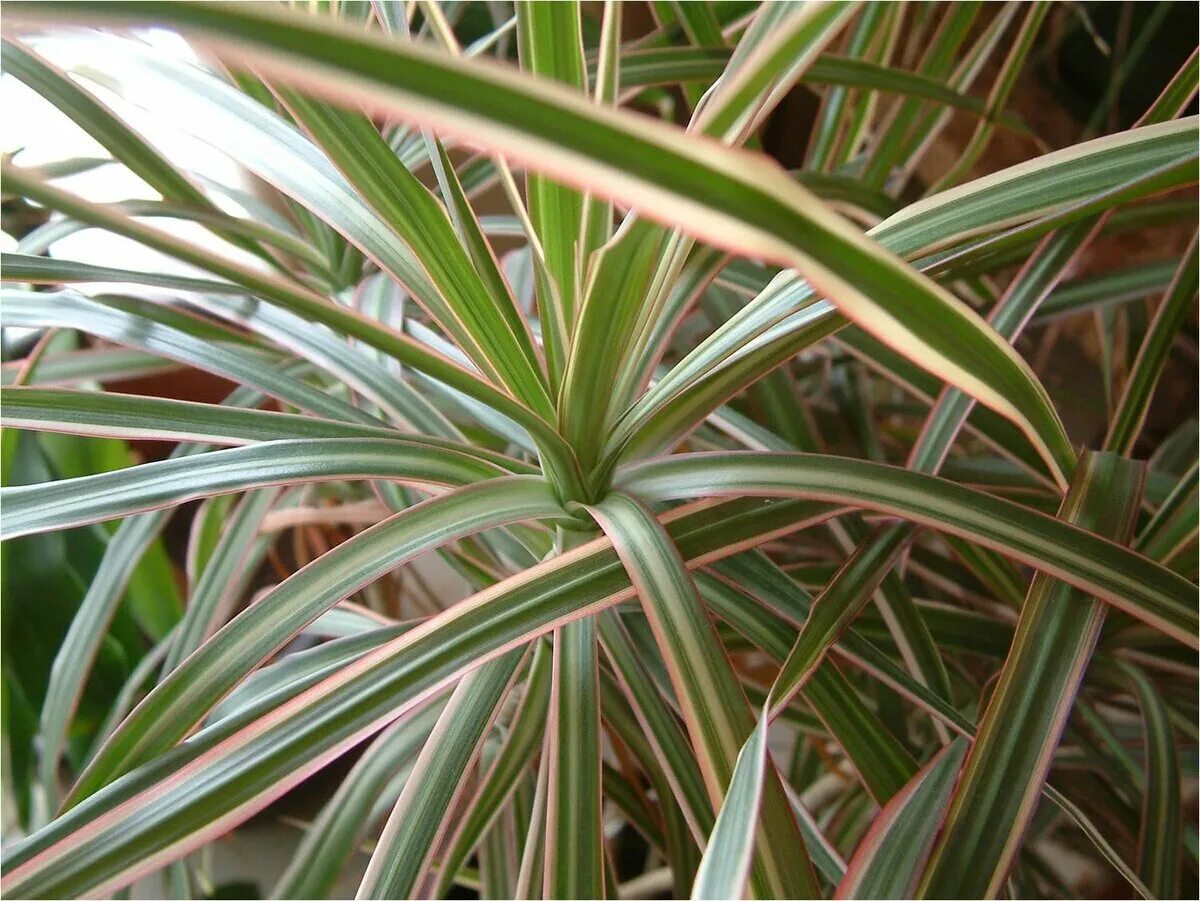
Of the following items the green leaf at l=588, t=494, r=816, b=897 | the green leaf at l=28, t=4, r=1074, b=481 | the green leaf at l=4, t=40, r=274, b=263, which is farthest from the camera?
the green leaf at l=4, t=40, r=274, b=263

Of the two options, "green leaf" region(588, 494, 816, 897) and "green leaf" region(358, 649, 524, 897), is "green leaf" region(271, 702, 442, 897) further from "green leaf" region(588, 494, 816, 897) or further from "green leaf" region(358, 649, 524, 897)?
"green leaf" region(588, 494, 816, 897)

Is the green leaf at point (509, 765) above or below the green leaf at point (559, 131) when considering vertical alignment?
below

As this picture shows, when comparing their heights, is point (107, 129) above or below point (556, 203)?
above

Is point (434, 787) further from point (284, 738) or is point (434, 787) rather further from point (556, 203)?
point (556, 203)

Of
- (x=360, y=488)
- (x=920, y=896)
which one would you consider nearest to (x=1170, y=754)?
(x=920, y=896)

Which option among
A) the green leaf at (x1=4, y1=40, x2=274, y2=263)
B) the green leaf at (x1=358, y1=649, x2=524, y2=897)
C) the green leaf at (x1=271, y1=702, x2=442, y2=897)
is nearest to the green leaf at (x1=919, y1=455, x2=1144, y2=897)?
the green leaf at (x1=358, y1=649, x2=524, y2=897)

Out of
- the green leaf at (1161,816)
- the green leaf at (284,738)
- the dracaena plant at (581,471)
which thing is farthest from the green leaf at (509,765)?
the green leaf at (1161,816)

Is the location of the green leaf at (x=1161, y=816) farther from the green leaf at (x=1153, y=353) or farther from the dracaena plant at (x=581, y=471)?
the green leaf at (x=1153, y=353)

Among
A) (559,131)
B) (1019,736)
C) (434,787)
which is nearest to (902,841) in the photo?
(1019,736)
